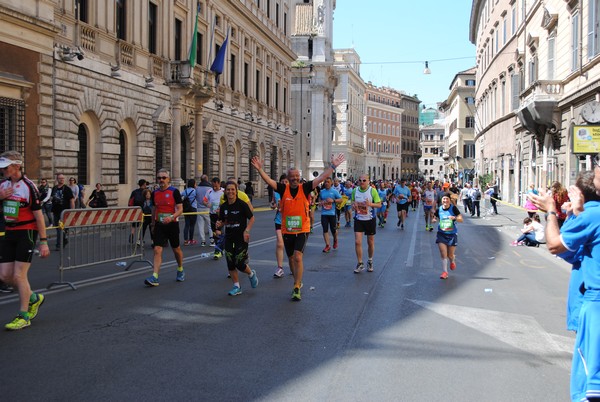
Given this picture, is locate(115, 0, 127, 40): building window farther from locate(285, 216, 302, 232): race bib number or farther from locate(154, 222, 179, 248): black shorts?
locate(285, 216, 302, 232): race bib number

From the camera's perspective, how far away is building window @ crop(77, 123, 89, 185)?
22312mm

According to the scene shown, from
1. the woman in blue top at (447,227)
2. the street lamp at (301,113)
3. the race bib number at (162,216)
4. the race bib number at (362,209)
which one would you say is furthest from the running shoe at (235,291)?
the street lamp at (301,113)

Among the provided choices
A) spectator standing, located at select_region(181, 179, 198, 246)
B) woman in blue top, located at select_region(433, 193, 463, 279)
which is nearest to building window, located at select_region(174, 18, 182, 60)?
spectator standing, located at select_region(181, 179, 198, 246)

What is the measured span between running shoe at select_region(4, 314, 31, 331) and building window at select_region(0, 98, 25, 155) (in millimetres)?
11924

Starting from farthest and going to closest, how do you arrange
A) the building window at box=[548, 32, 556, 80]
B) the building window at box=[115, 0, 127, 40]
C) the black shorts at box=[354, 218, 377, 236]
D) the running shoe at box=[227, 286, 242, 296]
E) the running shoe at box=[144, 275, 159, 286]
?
the building window at box=[548, 32, 556, 80]
the building window at box=[115, 0, 127, 40]
the black shorts at box=[354, 218, 377, 236]
the running shoe at box=[144, 275, 159, 286]
the running shoe at box=[227, 286, 242, 296]

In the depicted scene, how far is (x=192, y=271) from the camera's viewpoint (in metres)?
11.8

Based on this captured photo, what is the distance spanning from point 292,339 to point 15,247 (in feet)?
10.8

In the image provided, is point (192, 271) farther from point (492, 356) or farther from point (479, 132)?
point (479, 132)

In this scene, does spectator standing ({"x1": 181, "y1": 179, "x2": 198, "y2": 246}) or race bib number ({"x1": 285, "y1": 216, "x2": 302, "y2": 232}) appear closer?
race bib number ({"x1": 285, "y1": 216, "x2": 302, "y2": 232})

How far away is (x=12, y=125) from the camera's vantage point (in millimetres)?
18141

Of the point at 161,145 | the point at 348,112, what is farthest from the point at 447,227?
the point at 348,112

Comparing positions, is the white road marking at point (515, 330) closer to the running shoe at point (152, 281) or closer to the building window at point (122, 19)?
the running shoe at point (152, 281)

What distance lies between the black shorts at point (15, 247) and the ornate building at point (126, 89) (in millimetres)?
11654

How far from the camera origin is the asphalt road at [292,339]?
512 cm
